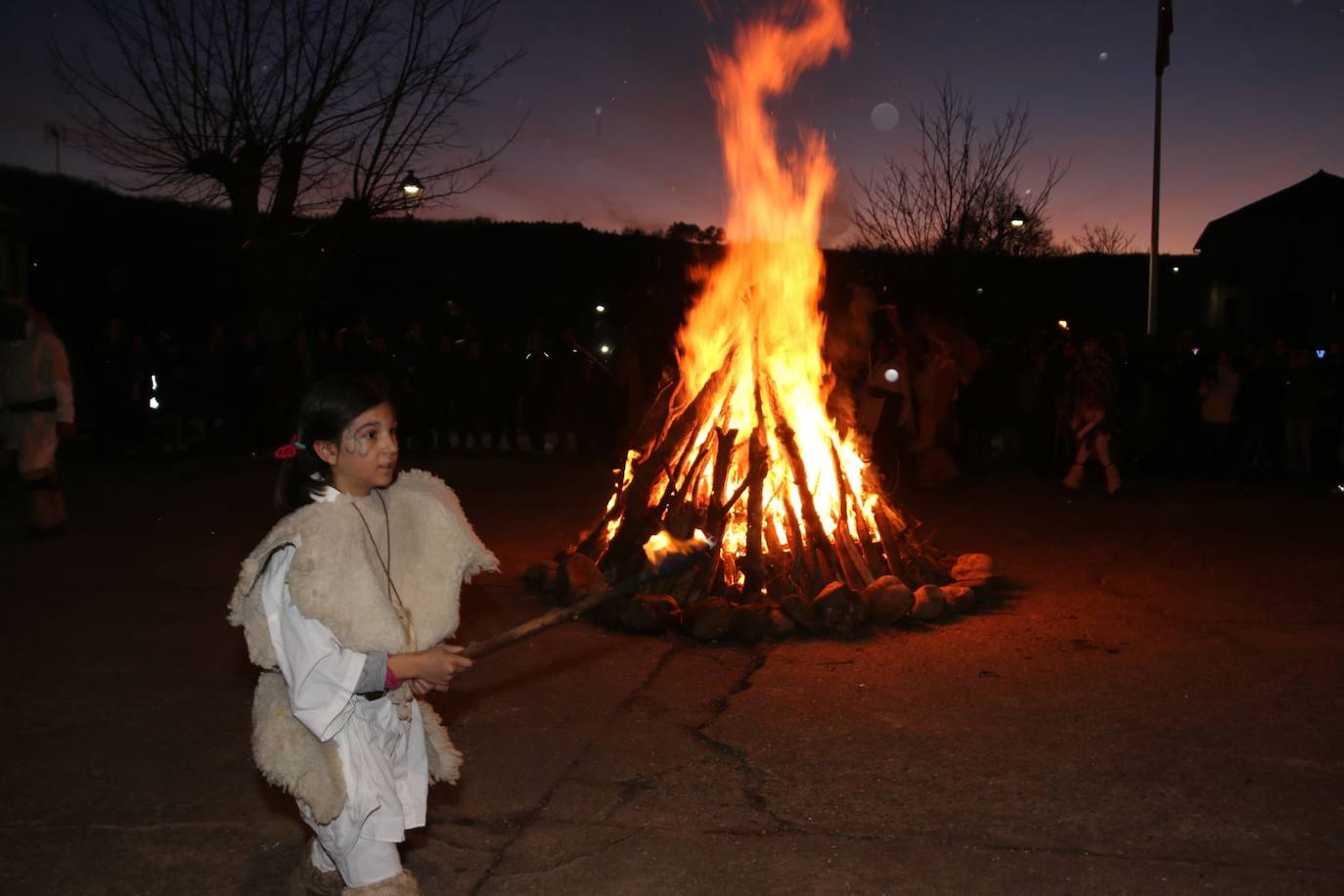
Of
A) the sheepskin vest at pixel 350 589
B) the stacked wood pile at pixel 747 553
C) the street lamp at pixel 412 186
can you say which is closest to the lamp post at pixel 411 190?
the street lamp at pixel 412 186

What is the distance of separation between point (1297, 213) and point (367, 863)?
2135 inches

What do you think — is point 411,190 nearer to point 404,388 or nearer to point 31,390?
point 404,388

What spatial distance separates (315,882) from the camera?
3492mm

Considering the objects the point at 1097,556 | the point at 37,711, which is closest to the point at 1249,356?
the point at 1097,556

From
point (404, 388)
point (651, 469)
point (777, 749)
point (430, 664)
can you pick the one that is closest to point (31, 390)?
point (651, 469)

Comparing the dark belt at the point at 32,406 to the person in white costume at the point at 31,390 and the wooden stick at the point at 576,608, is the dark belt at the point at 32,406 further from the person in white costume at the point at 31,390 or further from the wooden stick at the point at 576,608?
the wooden stick at the point at 576,608

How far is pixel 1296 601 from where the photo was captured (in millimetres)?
7664

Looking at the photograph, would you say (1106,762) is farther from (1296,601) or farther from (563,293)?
(563,293)

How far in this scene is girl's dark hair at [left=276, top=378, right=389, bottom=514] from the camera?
3.27m

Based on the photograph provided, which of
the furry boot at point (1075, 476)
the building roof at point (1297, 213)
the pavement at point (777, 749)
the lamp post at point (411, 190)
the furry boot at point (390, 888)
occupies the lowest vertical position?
the pavement at point (777, 749)

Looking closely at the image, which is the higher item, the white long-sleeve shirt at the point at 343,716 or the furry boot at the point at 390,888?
the white long-sleeve shirt at the point at 343,716

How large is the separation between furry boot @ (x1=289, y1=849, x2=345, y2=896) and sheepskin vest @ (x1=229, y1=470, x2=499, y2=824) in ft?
1.29

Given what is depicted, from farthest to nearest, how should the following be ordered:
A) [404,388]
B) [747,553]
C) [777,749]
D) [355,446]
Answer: [404,388]
[747,553]
[777,749]
[355,446]

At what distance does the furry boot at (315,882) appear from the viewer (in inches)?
137
